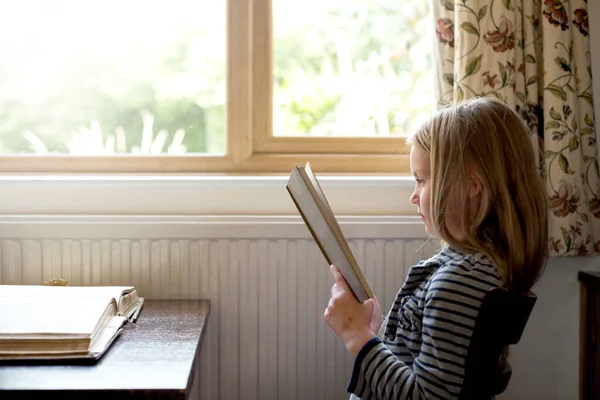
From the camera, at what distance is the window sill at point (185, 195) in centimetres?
199

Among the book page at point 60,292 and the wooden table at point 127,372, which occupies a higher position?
the book page at point 60,292

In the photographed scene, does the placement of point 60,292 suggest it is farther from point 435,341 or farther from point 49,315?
point 435,341

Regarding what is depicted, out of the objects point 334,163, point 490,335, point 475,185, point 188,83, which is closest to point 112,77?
point 188,83

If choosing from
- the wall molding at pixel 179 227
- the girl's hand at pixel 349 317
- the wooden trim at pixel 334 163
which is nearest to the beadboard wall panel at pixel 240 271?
the wall molding at pixel 179 227

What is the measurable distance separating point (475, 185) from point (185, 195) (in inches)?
37.4

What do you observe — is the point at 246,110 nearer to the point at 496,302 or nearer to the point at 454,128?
the point at 454,128

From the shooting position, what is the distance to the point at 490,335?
118 cm

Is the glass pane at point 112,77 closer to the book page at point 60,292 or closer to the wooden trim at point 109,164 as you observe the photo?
the wooden trim at point 109,164

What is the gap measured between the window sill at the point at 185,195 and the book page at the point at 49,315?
484mm

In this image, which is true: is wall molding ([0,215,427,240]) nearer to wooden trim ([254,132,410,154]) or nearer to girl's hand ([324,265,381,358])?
wooden trim ([254,132,410,154])

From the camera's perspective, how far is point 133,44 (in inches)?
84.0

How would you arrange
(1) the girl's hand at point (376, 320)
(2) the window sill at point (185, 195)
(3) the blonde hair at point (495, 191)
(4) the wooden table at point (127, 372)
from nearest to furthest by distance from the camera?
1. (4) the wooden table at point (127, 372)
2. (3) the blonde hair at point (495, 191)
3. (1) the girl's hand at point (376, 320)
4. (2) the window sill at point (185, 195)

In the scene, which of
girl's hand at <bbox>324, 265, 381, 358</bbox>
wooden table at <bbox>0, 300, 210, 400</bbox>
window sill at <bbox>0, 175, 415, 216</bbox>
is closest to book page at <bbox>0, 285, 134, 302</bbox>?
wooden table at <bbox>0, 300, 210, 400</bbox>

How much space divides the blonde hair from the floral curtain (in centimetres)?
60
